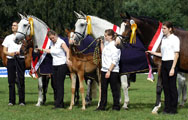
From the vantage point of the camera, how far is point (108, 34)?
9.69 metres

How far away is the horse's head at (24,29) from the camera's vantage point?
10.8m

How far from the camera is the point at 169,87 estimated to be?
9188mm

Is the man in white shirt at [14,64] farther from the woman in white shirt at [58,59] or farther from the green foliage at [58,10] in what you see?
the green foliage at [58,10]

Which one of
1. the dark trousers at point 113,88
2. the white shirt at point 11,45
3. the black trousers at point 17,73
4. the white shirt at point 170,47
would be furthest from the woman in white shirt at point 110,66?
the white shirt at point 11,45

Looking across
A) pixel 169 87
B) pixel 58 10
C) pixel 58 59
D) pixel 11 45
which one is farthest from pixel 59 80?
pixel 58 10

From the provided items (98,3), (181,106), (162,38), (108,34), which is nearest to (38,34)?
(108,34)

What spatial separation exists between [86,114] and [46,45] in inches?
104

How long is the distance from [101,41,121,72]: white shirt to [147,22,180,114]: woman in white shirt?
3.62 ft

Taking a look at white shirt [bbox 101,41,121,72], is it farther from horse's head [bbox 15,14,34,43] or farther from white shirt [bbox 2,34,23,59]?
white shirt [bbox 2,34,23,59]

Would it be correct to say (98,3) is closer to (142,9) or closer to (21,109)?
(142,9)

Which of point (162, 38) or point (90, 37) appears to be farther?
point (90, 37)

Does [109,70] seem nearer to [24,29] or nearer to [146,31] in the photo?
[146,31]

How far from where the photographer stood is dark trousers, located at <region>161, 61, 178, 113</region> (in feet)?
29.9

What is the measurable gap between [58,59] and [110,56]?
145cm
